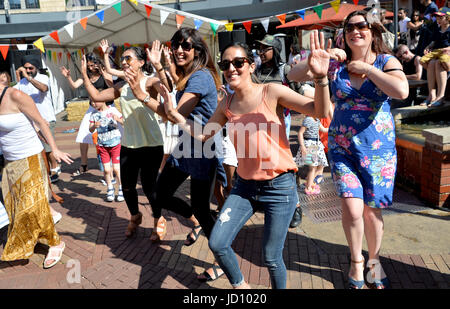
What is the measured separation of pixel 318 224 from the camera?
4.14 m

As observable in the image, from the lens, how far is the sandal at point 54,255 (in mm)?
3682

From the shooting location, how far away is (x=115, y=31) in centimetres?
1427

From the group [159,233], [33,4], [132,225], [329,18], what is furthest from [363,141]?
[33,4]

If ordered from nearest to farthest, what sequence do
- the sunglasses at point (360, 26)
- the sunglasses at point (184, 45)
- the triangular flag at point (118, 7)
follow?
the sunglasses at point (360, 26) → the sunglasses at point (184, 45) → the triangular flag at point (118, 7)

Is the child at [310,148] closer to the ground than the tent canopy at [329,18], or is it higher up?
closer to the ground

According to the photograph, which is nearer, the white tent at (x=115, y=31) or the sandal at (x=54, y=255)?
the sandal at (x=54, y=255)

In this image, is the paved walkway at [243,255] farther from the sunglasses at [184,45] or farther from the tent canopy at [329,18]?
the tent canopy at [329,18]

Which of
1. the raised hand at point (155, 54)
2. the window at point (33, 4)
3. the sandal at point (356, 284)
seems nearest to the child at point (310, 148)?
the sandal at point (356, 284)

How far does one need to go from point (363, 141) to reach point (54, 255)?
3134 mm

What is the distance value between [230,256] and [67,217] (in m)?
3.25

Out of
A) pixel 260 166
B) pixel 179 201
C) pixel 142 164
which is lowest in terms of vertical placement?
pixel 179 201

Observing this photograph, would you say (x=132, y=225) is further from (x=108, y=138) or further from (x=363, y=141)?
(x=363, y=141)

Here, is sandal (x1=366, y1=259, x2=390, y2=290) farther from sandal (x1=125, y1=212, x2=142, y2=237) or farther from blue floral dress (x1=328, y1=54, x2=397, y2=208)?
sandal (x1=125, y1=212, x2=142, y2=237)
